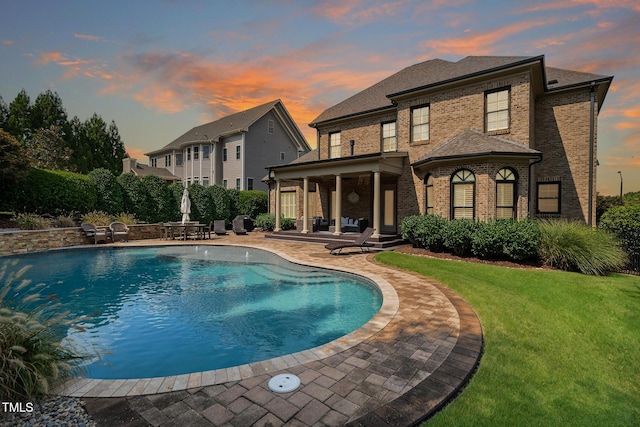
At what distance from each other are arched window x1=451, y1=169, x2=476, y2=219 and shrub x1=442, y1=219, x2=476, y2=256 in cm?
102

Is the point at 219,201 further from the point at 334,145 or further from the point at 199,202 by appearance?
the point at 334,145

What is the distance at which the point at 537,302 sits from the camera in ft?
21.0

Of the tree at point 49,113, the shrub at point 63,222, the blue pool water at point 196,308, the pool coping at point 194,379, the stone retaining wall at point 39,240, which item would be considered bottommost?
the blue pool water at point 196,308

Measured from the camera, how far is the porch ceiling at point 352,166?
48.5 feet

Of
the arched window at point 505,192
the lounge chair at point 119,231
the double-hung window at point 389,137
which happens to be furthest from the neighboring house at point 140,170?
the arched window at point 505,192

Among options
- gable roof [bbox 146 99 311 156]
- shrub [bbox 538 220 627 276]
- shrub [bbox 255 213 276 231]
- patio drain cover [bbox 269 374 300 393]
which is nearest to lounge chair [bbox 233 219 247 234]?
shrub [bbox 255 213 276 231]

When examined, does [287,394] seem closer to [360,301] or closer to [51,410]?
[51,410]

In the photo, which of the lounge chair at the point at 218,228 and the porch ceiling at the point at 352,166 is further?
the lounge chair at the point at 218,228

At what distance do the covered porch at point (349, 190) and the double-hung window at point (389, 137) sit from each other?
5.22 feet

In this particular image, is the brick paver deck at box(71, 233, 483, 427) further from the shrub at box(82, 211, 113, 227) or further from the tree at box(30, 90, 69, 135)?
the tree at box(30, 90, 69, 135)

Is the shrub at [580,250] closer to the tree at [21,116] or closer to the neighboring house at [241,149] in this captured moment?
the neighboring house at [241,149]

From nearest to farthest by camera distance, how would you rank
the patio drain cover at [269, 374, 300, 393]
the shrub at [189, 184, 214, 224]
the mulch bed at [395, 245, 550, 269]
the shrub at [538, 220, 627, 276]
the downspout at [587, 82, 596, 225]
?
the patio drain cover at [269, 374, 300, 393], the shrub at [538, 220, 627, 276], the mulch bed at [395, 245, 550, 269], the downspout at [587, 82, 596, 225], the shrub at [189, 184, 214, 224]

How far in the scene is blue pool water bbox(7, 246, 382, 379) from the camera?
185 inches

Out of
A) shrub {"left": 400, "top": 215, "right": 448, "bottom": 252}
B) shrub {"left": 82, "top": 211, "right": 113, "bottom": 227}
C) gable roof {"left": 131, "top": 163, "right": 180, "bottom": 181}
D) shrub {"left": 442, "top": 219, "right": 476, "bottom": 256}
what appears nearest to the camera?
shrub {"left": 442, "top": 219, "right": 476, "bottom": 256}
